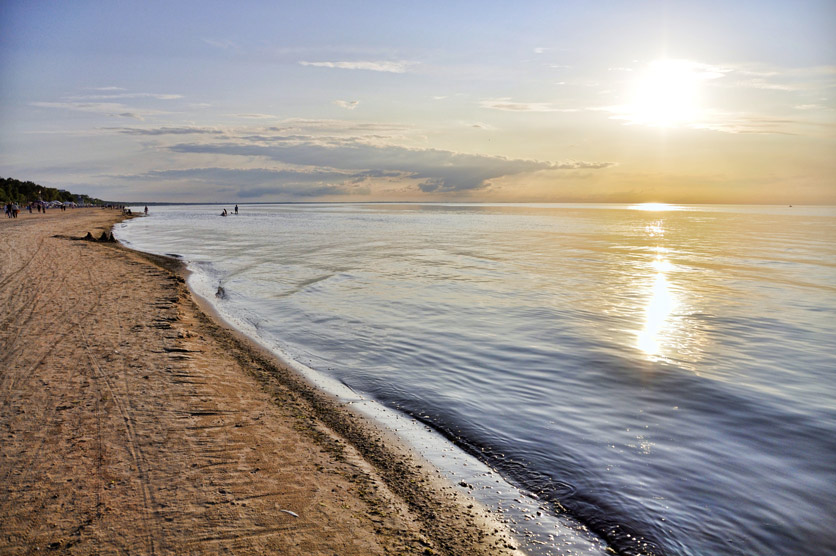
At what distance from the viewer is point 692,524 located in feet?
19.8

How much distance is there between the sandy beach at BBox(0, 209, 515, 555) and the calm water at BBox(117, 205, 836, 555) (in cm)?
141

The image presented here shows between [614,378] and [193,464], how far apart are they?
358 inches

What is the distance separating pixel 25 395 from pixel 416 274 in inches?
792

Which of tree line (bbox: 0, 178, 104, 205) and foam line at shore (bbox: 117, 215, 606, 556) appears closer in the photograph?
foam line at shore (bbox: 117, 215, 606, 556)

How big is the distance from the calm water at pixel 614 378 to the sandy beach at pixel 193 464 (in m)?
1.41

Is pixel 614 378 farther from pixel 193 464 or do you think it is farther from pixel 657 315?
pixel 193 464

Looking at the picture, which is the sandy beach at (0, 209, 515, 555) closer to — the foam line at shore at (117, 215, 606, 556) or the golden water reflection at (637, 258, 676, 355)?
the foam line at shore at (117, 215, 606, 556)

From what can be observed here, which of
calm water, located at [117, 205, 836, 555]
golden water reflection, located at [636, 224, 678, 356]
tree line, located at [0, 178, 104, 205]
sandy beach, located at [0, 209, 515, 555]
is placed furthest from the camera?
tree line, located at [0, 178, 104, 205]

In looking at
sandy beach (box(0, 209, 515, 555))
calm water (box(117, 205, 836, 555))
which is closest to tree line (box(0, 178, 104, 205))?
calm water (box(117, 205, 836, 555))

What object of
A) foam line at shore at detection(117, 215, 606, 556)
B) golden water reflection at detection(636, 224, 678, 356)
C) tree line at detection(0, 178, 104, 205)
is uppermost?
tree line at detection(0, 178, 104, 205)

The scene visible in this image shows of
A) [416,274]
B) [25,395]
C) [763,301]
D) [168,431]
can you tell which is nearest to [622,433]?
[168,431]

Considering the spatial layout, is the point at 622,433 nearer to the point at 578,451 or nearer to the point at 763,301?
the point at 578,451

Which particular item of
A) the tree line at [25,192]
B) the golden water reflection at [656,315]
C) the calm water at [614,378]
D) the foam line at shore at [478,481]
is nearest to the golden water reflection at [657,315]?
the golden water reflection at [656,315]

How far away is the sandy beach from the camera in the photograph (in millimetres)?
4812
